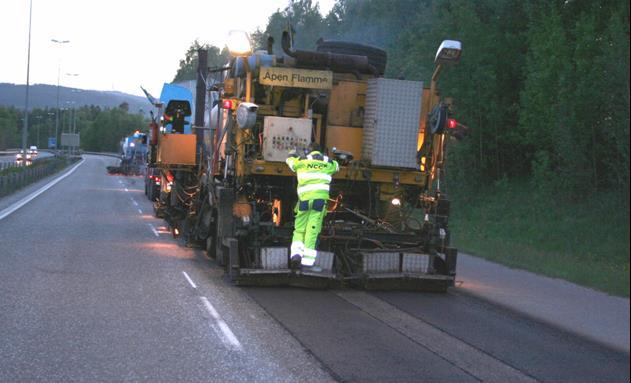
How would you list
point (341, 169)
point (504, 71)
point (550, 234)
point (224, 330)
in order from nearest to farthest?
point (224, 330)
point (341, 169)
point (550, 234)
point (504, 71)

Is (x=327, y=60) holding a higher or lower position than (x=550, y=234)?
higher

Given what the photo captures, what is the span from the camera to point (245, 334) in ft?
28.1

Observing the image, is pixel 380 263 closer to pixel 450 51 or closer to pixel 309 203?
pixel 309 203

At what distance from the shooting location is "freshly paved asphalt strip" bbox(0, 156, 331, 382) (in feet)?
23.0

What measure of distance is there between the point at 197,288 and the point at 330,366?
4.75 meters

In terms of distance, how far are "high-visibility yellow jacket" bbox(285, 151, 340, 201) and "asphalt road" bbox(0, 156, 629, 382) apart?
53.2 inches

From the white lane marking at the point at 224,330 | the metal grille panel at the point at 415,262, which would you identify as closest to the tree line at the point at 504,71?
the metal grille panel at the point at 415,262

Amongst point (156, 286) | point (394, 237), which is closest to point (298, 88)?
point (394, 237)

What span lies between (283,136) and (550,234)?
4999mm

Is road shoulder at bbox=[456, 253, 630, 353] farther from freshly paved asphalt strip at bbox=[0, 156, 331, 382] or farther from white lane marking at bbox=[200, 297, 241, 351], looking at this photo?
white lane marking at bbox=[200, 297, 241, 351]

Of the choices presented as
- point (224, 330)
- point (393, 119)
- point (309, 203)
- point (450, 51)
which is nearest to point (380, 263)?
point (309, 203)

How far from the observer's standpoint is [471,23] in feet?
92.6

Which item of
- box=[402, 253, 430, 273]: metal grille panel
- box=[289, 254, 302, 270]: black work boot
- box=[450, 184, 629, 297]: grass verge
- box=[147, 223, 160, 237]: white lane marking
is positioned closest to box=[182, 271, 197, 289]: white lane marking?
box=[289, 254, 302, 270]: black work boot

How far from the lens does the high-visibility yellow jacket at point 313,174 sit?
37.5 feet
